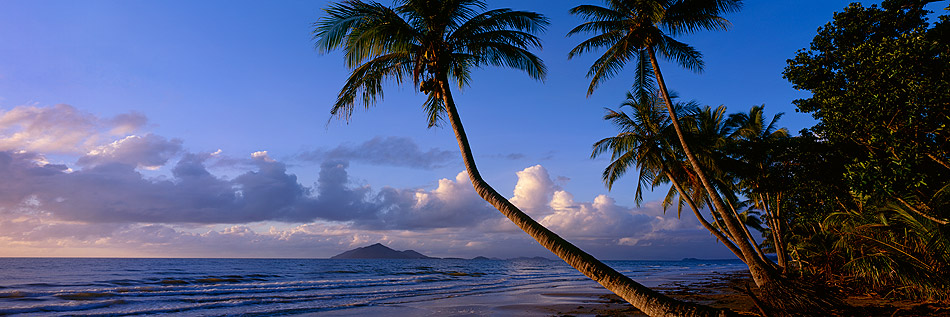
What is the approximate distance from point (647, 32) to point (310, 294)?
59.0 ft

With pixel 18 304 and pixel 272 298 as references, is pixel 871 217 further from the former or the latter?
pixel 18 304

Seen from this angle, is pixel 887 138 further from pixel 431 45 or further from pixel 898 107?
pixel 431 45

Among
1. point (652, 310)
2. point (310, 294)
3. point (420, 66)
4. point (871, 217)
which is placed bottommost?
point (310, 294)

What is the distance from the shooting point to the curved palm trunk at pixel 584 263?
4.58 m

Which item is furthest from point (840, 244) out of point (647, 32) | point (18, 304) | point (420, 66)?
point (18, 304)

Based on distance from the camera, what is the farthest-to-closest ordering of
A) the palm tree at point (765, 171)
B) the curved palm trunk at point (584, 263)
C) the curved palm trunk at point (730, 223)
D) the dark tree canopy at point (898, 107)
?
the palm tree at point (765, 171) < the curved palm trunk at point (730, 223) < the dark tree canopy at point (898, 107) < the curved palm trunk at point (584, 263)

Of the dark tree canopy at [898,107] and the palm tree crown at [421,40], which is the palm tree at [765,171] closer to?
the dark tree canopy at [898,107]

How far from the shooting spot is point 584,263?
5398 mm

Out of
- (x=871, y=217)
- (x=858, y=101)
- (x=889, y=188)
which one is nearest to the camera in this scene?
(x=889, y=188)

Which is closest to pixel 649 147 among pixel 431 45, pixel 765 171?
pixel 765 171

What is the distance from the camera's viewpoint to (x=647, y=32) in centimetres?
1320

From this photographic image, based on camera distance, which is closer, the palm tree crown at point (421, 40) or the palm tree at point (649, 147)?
the palm tree crown at point (421, 40)

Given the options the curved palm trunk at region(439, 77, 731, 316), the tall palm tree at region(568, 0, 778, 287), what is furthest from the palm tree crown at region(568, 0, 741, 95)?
the curved palm trunk at region(439, 77, 731, 316)

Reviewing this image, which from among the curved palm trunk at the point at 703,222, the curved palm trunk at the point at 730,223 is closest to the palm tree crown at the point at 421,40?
the curved palm trunk at the point at 730,223
